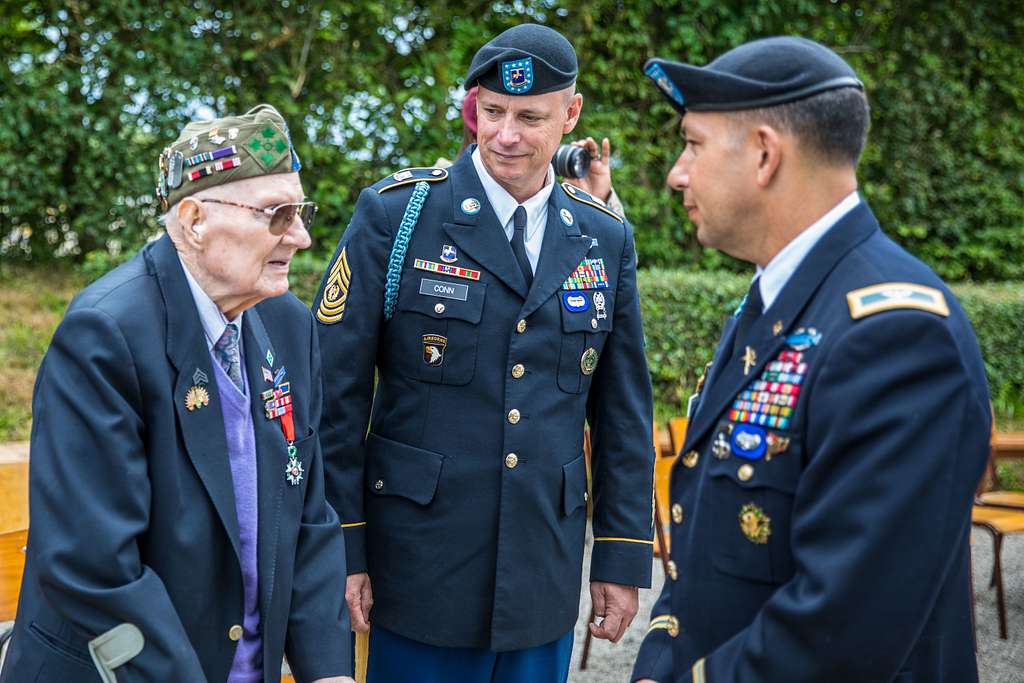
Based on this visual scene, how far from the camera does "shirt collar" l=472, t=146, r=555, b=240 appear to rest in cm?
273

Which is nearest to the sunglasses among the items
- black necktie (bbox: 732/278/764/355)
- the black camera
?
black necktie (bbox: 732/278/764/355)

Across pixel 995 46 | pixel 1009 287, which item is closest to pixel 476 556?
pixel 1009 287

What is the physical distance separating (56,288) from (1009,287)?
283 inches

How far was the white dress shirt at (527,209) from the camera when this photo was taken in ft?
8.95

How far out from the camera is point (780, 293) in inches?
67.7

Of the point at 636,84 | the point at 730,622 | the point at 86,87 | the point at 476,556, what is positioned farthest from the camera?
the point at 636,84

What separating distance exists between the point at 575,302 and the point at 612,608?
816mm

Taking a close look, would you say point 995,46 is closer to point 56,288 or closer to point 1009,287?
point 1009,287

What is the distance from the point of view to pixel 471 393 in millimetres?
2609

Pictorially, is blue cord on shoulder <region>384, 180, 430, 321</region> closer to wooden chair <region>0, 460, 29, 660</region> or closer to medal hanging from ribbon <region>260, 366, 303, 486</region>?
medal hanging from ribbon <region>260, 366, 303, 486</region>

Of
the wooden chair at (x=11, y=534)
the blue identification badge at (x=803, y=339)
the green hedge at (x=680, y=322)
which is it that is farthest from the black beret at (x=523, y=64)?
the green hedge at (x=680, y=322)

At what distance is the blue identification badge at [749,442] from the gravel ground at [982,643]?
290cm

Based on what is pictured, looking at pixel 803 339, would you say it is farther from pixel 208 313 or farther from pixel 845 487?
pixel 208 313

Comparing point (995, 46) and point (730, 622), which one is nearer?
point (730, 622)
